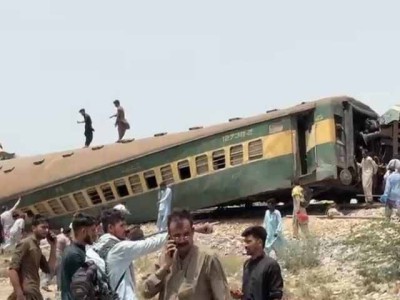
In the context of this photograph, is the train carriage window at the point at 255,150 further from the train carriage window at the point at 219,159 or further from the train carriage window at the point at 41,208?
the train carriage window at the point at 41,208

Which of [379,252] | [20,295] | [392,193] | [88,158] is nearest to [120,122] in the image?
[88,158]

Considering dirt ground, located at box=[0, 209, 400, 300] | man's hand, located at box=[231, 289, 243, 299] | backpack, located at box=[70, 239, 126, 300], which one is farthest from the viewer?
dirt ground, located at box=[0, 209, 400, 300]

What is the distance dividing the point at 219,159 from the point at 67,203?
4.36 m

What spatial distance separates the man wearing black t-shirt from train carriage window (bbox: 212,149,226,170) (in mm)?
14420

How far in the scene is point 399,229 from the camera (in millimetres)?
12797

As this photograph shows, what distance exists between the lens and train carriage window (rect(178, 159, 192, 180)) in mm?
20938

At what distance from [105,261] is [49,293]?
23.4 feet

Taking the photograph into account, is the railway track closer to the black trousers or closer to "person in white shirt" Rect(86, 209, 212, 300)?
the black trousers

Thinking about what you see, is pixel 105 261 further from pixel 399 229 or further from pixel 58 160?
pixel 58 160

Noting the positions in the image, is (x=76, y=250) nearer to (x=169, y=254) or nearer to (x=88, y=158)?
(x=169, y=254)

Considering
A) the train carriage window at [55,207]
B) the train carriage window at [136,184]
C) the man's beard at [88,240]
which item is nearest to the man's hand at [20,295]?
the man's beard at [88,240]

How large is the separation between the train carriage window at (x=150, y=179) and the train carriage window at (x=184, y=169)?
68 centimetres

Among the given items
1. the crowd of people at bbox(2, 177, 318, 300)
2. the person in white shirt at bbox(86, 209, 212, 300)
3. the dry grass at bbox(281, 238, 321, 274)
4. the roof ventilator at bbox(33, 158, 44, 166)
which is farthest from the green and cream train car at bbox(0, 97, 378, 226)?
the person in white shirt at bbox(86, 209, 212, 300)

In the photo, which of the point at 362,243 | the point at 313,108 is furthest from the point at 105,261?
the point at 313,108
